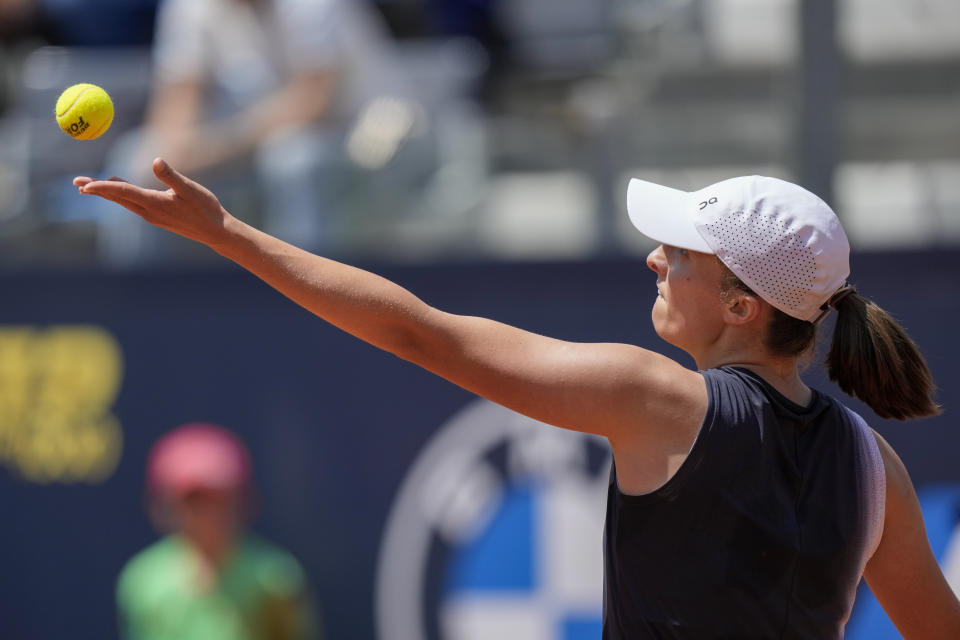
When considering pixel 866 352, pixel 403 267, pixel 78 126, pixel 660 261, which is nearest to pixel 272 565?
pixel 403 267

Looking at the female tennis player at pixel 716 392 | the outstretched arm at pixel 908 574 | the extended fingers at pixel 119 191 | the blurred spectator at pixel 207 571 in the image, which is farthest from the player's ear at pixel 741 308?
the blurred spectator at pixel 207 571

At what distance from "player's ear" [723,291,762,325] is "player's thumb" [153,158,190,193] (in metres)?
0.80

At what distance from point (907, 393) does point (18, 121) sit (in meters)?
3.89

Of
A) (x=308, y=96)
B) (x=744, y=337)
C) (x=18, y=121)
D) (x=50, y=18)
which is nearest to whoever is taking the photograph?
(x=744, y=337)

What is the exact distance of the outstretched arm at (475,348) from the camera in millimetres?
1592

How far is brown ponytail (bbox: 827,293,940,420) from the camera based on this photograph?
1.74 meters

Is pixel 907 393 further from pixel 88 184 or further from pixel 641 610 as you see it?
pixel 88 184

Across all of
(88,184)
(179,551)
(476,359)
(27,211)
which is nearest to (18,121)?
(27,211)

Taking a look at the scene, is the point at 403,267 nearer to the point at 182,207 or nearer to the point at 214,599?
the point at 214,599

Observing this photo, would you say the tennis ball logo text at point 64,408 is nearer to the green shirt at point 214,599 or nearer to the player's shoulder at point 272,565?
the green shirt at point 214,599

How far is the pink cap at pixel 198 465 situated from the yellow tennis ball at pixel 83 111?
2.04 meters

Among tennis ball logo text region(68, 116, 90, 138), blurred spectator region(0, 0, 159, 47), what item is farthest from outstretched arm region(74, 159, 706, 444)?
blurred spectator region(0, 0, 159, 47)

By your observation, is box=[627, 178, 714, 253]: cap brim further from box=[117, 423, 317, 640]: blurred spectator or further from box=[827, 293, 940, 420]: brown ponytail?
box=[117, 423, 317, 640]: blurred spectator

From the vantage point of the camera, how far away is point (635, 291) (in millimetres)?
3893
